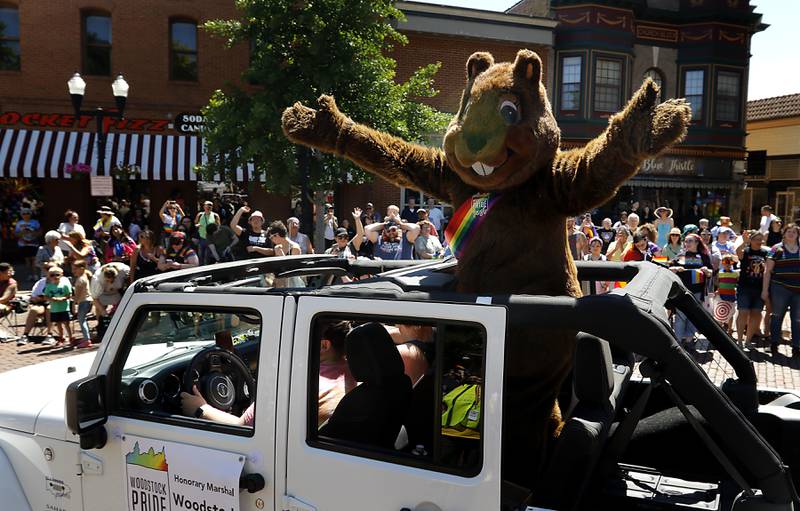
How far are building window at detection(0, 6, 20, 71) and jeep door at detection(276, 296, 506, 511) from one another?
1979cm

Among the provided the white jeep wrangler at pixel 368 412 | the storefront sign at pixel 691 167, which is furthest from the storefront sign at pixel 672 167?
the white jeep wrangler at pixel 368 412

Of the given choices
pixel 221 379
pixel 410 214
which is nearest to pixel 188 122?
pixel 410 214

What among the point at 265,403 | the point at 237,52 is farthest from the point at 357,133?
the point at 237,52

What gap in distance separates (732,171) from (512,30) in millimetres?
10183

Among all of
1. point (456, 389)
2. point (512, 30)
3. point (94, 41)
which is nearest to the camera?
point (456, 389)

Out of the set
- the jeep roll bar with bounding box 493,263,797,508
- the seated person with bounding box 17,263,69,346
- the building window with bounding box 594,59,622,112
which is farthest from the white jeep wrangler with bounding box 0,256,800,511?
the building window with bounding box 594,59,622,112

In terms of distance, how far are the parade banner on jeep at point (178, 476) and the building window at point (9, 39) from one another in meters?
19.4

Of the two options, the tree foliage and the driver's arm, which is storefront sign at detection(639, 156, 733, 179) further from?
the driver's arm

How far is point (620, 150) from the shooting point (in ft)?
9.05

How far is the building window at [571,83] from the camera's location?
21.6 meters

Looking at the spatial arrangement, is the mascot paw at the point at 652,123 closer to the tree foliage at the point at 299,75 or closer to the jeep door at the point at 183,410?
the jeep door at the point at 183,410

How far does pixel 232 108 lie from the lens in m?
13.6

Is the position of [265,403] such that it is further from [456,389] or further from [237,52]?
[237,52]

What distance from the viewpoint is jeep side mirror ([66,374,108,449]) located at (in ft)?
7.91
